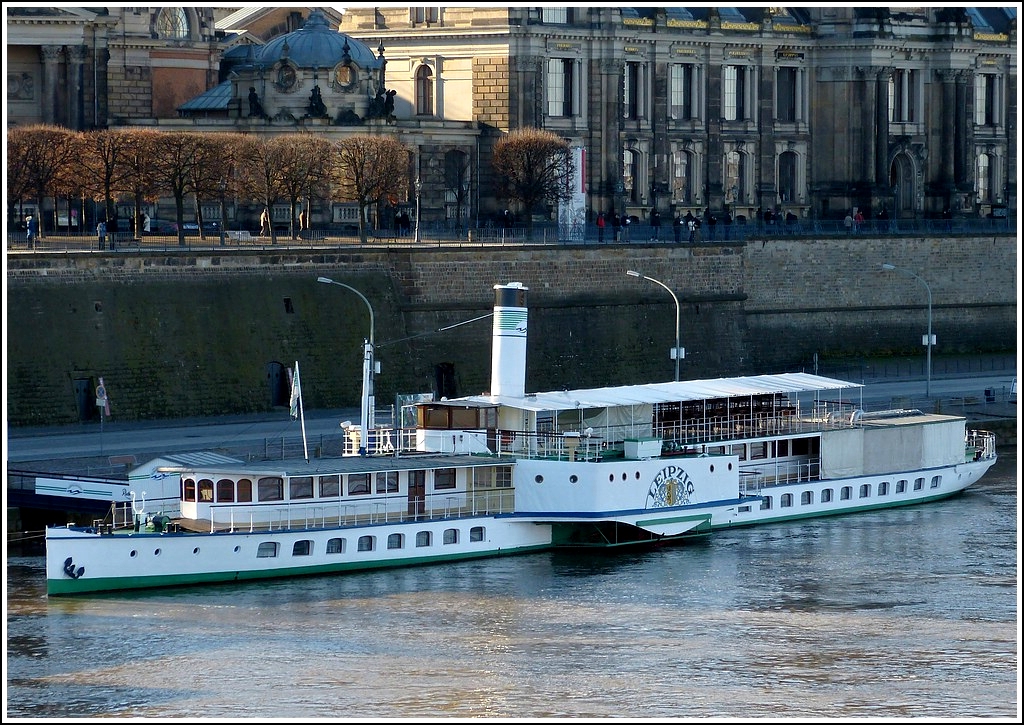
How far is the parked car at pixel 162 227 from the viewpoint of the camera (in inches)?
2817

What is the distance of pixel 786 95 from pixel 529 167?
58.3ft

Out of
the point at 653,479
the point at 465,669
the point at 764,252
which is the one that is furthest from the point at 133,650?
the point at 764,252

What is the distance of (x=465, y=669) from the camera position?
39094 mm

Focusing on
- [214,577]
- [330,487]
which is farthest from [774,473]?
[214,577]

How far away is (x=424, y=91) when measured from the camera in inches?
3371

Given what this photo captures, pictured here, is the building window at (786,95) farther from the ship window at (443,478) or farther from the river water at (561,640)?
the ship window at (443,478)

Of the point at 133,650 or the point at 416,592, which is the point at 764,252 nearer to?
the point at 416,592

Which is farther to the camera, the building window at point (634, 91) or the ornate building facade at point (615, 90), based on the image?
the building window at point (634, 91)

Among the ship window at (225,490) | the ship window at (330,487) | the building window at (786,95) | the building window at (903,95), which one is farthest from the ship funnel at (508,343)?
the building window at (903,95)

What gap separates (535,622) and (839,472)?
15261mm

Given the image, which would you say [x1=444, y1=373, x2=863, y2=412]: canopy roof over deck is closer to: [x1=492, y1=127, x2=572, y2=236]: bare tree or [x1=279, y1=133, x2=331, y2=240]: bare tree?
[x1=279, y1=133, x2=331, y2=240]: bare tree

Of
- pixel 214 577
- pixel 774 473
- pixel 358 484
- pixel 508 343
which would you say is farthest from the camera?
pixel 774 473

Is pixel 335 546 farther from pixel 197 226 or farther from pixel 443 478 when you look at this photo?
pixel 197 226

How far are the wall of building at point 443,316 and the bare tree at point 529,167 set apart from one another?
5.89m
